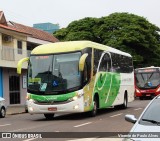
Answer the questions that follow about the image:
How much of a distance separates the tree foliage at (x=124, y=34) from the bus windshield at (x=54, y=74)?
118 ft

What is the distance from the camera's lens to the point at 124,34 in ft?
182

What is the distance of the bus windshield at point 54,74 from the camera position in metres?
18.0

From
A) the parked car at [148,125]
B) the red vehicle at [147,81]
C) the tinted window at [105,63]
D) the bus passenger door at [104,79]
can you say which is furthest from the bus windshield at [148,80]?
the parked car at [148,125]

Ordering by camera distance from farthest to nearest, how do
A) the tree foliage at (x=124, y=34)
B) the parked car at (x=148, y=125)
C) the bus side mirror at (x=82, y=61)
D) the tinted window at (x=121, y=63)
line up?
the tree foliage at (x=124, y=34) → the tinted window at (x=121, y=63) → the bus side mirror at (x=82, y=61) → the parked car at (x=148, y=125)

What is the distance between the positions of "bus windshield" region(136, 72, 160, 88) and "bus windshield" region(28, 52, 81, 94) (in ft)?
77.3

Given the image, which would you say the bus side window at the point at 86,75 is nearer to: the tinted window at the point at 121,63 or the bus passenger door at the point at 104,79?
the bus passenger door at the point at 104,79

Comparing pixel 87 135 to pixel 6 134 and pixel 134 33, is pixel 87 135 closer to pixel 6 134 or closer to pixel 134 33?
pixel 6 134

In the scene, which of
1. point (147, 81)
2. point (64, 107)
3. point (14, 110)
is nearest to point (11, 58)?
point (14, 110)

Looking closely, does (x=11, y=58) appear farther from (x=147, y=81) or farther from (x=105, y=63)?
(x=105, y=63)

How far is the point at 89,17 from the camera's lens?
6125 centimetres

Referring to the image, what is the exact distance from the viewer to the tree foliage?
180 ft

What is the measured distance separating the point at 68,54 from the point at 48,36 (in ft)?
104

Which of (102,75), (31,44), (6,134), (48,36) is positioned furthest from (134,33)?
(6,134)

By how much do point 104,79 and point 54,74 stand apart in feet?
12.5
